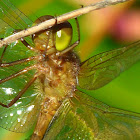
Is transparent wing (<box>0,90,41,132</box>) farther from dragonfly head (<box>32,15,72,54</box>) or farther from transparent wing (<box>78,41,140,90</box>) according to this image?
dragonfly head (<box>32,15,72,54</box>)

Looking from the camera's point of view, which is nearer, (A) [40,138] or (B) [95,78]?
(B) [95,78]

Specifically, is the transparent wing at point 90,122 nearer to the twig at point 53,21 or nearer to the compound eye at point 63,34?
the compound eye at point 63,34

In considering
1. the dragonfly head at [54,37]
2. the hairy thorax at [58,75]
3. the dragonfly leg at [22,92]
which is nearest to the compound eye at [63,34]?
the dragonfly head at [54,37]

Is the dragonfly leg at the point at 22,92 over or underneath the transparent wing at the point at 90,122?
over

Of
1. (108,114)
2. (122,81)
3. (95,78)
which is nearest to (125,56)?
(95,78)

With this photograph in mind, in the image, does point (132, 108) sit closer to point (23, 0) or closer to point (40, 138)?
point (40, 138)

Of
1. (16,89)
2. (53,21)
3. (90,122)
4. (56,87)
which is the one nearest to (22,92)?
(16,89)

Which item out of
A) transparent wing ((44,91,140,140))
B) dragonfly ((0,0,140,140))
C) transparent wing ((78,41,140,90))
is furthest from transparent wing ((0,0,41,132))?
transparent wing ((78,41,140,90))
